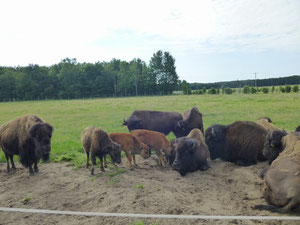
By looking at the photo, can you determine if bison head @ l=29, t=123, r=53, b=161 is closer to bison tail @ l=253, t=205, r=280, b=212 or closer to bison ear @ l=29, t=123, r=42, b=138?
bison ear @ l=29, t=123, r=42, b=138

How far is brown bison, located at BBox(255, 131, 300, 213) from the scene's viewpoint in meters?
4.59

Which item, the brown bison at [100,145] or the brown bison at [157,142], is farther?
the brown bison at [157,142]

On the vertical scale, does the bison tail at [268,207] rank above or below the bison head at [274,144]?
below

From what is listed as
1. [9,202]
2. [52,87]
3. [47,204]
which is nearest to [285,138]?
[47,204]

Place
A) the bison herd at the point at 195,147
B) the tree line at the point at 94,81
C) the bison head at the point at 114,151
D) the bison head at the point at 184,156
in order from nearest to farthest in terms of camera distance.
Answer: the bison herd at the point at 195,147 → the bison head at the point at 184,156 → the bison head at the point at 114,151 → the tree line at the point at 94,81

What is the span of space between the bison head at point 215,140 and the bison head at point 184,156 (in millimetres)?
1254

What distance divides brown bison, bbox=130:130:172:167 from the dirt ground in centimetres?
59

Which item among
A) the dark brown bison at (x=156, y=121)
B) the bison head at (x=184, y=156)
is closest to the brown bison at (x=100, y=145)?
the bison head at (x=184, y=156)

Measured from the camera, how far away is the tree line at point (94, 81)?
85438mm

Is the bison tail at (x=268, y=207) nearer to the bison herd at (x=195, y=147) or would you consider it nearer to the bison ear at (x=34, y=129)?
the bison herd at (x=195, y=147)

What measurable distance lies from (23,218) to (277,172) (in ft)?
16.7

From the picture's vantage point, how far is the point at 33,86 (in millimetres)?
84562

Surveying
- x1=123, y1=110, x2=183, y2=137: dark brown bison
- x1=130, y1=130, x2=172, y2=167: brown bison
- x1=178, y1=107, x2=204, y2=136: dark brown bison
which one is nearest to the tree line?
x1=123, y1=110, x2=183, y2=137: dark brown bison

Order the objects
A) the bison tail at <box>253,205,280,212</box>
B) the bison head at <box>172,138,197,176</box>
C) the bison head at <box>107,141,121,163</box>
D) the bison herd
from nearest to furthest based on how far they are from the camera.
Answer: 1. the bison tail at <box>253,205,280,212</box>
2. the bison herd
3. the bison head at <box>172,138,197,176</box>
4. the bison head at <box>107,141,121,163</box>
